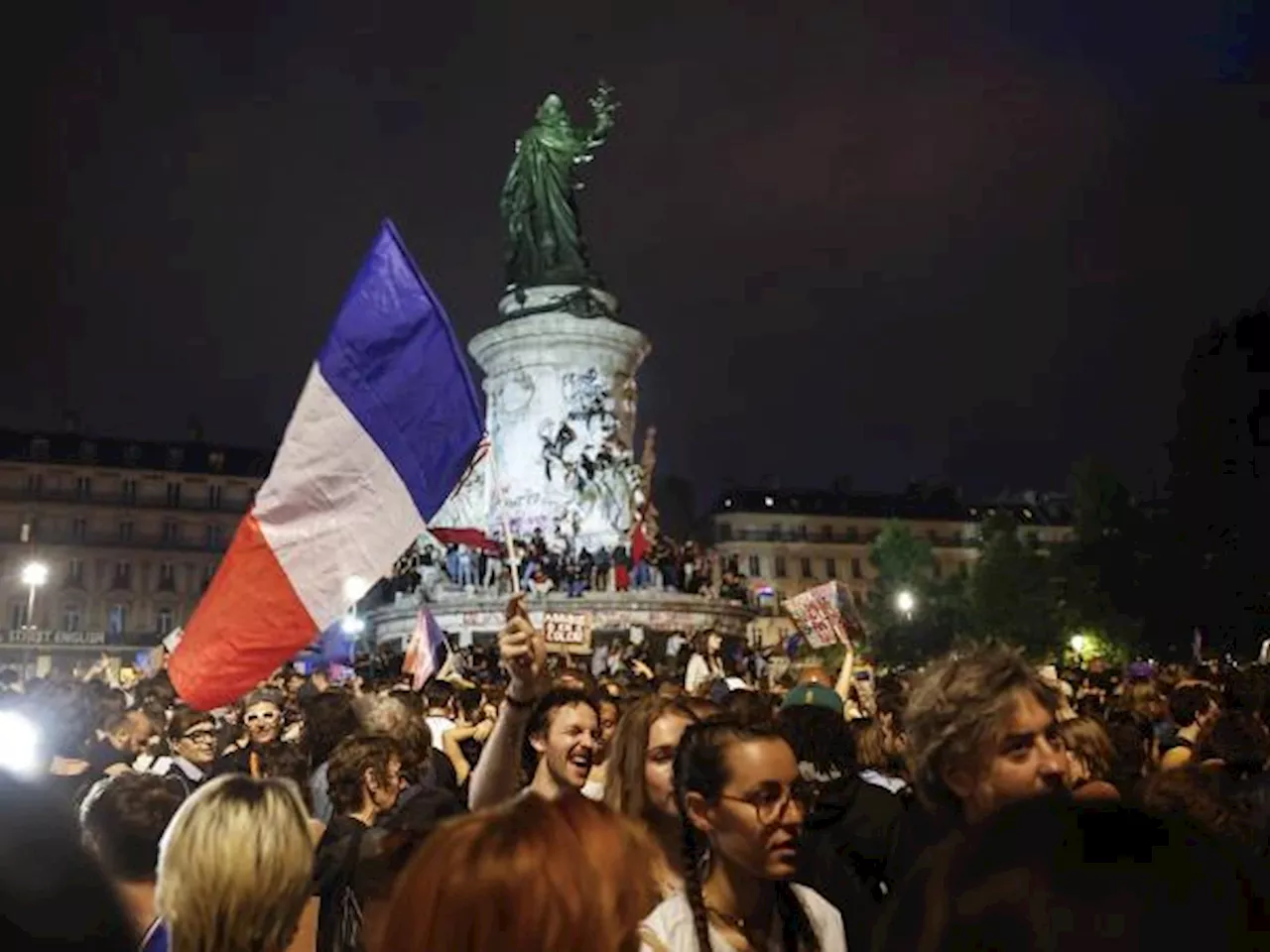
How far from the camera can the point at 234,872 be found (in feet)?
11.7

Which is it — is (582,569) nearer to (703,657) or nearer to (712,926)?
(703,657)

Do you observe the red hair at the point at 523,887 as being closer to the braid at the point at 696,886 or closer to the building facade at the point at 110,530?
the braid at the point at 696,886

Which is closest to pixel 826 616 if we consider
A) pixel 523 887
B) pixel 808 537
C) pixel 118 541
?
pixel 523 887

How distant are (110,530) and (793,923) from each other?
3371 inches

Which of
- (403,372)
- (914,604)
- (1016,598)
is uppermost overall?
(914,604)

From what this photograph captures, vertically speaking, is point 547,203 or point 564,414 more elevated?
point 547,203

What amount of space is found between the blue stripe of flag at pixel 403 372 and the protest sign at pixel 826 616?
11399 millimetres

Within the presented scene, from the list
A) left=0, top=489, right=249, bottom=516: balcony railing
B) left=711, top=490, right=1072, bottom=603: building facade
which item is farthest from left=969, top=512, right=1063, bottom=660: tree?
left=0, top=489, right=249, bottom=516: balcony railing

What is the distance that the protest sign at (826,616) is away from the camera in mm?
17859

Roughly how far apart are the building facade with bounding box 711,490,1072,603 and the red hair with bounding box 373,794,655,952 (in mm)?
93876

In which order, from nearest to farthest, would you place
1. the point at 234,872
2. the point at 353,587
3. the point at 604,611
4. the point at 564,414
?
the point at 234,872
the point at 353,587
the point at 604,611
the point at 564,414

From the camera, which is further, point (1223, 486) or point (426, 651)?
point (1223, 486)

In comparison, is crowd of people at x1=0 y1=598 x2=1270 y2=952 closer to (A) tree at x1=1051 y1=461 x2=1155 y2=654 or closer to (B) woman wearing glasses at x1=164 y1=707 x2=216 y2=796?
(B) woman wearing glasses at x1=164 y1=707 x2=216 y2=796

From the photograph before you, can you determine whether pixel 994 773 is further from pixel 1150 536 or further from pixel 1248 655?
pixel 1150 536
